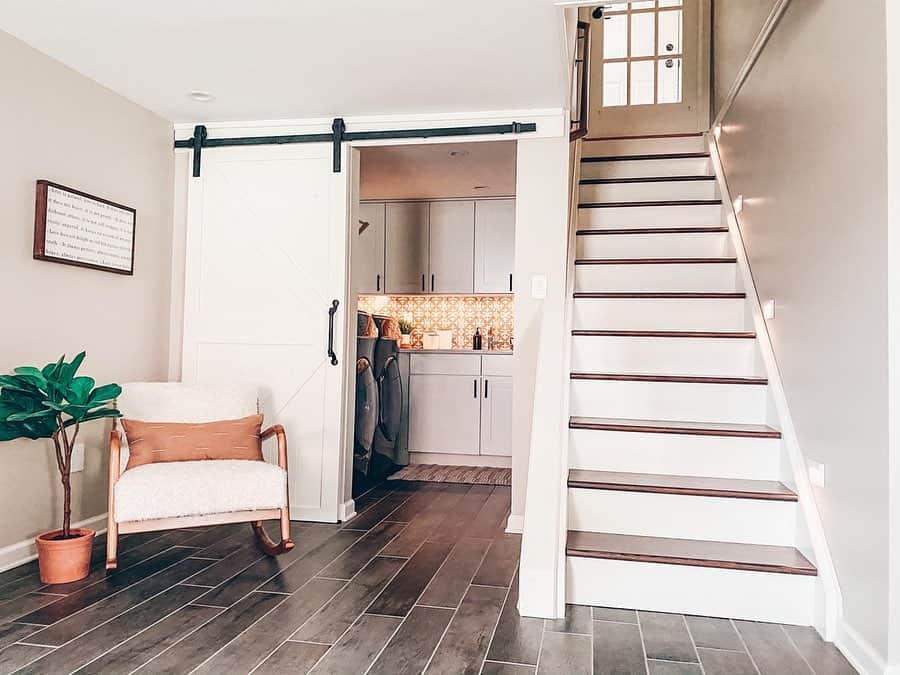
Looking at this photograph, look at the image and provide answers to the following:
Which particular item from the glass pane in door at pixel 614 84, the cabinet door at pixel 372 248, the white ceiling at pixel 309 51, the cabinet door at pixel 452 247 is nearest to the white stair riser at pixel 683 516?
the white ceiling at pixel 309 51

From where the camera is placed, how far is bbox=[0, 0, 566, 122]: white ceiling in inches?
111

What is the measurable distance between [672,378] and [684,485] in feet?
2.08

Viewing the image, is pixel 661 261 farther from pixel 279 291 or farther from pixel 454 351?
pixel 454 351

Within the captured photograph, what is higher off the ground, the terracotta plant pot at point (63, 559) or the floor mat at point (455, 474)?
the terracotta plant pot at point (63, 559)

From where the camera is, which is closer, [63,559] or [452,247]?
[63,559]

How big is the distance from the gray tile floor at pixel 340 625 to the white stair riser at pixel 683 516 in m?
0.36

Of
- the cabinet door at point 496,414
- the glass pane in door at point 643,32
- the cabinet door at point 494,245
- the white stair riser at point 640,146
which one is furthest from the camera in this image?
the glass pane in door at point 643,32

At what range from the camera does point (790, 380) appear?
3.03 m

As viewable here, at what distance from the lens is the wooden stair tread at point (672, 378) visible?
3.28 metres

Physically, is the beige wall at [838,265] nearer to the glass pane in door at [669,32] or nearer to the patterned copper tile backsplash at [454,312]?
the glass pane in door at [669,32]

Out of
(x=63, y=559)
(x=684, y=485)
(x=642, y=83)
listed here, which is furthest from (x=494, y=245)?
(x=63, y=559)

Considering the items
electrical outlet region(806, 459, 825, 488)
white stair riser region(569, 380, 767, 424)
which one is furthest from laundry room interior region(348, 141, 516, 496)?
electrical outlet region(806, 459, 825, 488)

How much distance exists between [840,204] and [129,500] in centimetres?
289

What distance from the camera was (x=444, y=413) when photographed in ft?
19.7
